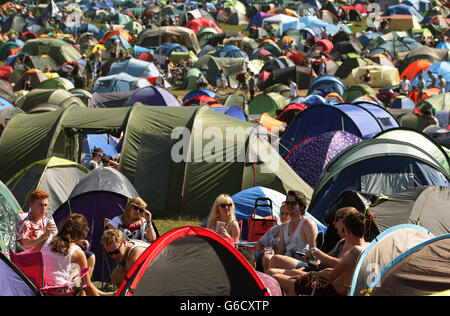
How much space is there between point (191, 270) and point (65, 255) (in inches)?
56.8

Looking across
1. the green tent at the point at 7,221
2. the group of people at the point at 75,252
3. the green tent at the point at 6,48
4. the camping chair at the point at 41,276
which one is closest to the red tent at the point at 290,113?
the green tent at the point at 7,221

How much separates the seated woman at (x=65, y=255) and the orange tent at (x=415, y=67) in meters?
23.8

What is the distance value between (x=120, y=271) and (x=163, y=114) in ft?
21.3

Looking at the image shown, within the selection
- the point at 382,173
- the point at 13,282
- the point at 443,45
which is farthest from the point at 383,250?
the point at 443,45

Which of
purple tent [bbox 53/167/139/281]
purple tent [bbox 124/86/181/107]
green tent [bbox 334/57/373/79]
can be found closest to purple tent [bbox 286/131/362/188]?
purple tent [bbox 53/167/139/281]

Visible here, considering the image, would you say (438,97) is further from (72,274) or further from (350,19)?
(350,19)

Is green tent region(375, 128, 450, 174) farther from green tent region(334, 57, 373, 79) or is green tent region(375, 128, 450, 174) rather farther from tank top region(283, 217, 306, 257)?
green tent region(334, 57, 373, 79)

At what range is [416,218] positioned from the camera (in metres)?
8.16

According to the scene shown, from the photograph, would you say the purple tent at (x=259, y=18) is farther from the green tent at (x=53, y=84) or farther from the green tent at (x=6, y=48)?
the green tent at (x=53, y=84)

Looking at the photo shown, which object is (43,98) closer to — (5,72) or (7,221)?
(5,72)

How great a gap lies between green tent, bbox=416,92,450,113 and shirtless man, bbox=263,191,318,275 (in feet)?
42.3

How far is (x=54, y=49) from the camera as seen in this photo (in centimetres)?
3419

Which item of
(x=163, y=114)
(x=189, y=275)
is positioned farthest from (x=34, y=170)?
(x=189, y=275)

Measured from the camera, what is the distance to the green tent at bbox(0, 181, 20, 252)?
8530mm
